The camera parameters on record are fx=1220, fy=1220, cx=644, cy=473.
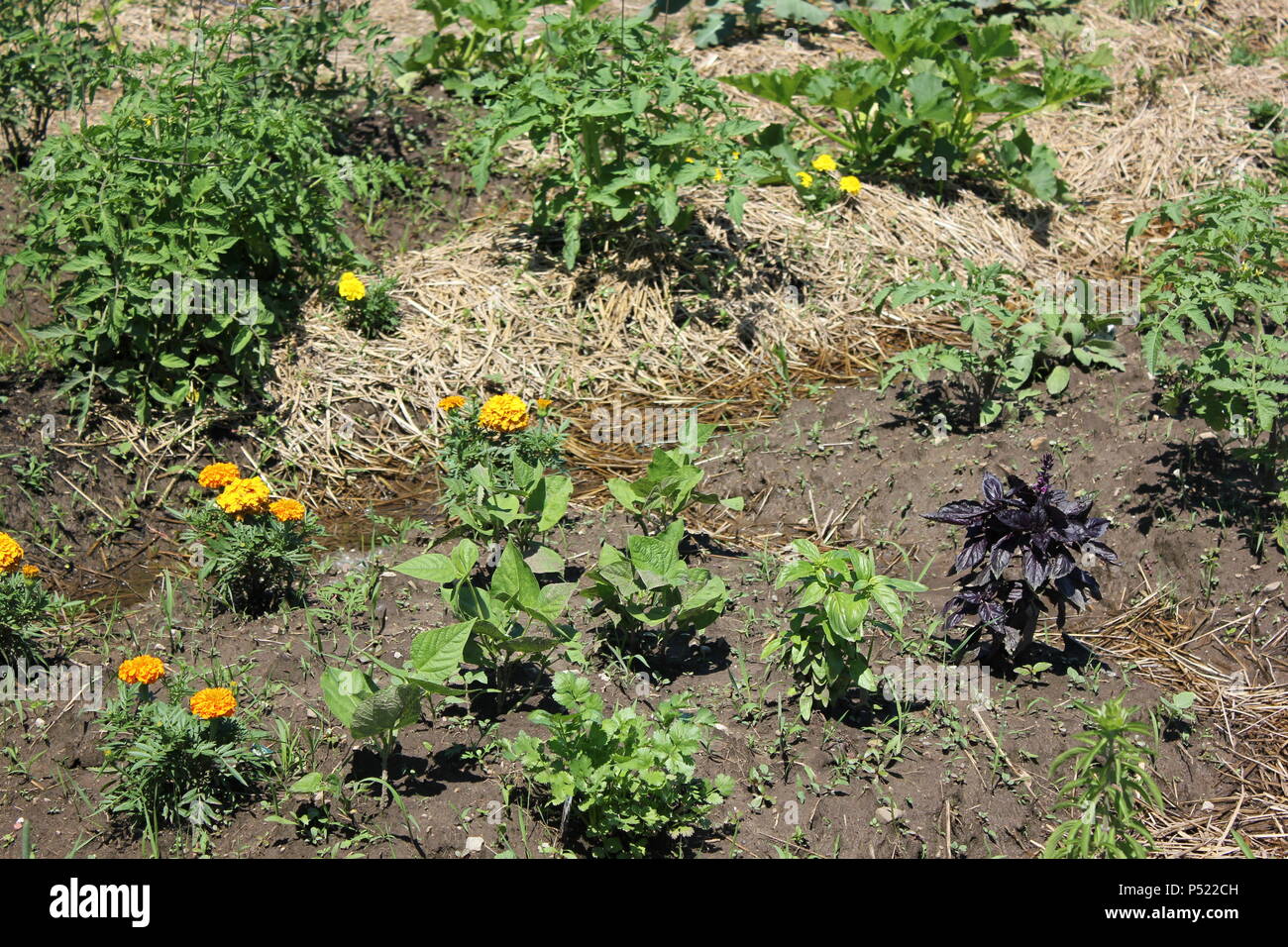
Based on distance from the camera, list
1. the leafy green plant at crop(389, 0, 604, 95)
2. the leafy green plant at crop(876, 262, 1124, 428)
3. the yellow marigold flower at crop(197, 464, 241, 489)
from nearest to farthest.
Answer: the yellow marigold flower at crop(197, 464, 241, 489) → the leafy green plant at crop(876, 262, 1124, 428) → the leafy green plant at crop(389, 0, 604, 95)

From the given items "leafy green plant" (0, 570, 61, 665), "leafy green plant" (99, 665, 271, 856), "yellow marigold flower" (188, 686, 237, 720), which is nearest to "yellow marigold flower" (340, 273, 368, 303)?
"leafy green plant" (0, 570, 61, 665)

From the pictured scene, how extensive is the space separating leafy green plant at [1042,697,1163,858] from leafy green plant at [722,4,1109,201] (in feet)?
11.3

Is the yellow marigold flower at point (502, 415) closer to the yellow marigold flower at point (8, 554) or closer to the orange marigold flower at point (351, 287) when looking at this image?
the orange marigold flower at point (351, 287)

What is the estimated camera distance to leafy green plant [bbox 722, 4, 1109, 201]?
17.9ft

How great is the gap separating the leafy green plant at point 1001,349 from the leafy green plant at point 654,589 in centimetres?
140

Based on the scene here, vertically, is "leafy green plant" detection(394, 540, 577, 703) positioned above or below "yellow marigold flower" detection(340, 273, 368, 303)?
below

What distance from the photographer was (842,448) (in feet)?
14.5

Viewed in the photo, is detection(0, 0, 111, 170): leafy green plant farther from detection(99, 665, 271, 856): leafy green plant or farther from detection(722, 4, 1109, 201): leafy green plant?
detection(99, 665, 271, 856): leafy green plant

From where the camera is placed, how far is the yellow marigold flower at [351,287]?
4.77 metres

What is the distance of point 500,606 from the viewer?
321 centimetres

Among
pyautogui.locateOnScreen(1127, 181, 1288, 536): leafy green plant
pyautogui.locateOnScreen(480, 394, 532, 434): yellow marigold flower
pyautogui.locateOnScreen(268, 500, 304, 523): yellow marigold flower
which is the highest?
pyautogui.locateOnScreen(1127, 181, 1288, 536): leafy green plant

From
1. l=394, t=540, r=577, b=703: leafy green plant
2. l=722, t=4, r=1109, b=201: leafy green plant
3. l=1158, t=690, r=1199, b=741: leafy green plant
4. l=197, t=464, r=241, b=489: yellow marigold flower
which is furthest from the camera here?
l=722, t=4, r=1109, b=201: leafy green plant

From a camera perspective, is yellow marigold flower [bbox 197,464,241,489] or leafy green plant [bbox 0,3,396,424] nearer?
yellow marigold flower [bbox 197,464,241,489]
